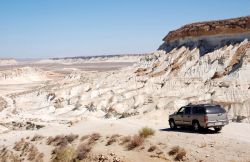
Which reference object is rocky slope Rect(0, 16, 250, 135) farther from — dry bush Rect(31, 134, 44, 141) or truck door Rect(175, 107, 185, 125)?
dry bush Rect(31, 134, 44, 141)

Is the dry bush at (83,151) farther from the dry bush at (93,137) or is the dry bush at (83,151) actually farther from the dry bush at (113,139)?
the dry bush at (113,139)

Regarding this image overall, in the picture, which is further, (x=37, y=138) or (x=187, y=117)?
(x=37, y=138)

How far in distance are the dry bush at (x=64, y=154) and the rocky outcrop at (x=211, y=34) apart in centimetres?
2693

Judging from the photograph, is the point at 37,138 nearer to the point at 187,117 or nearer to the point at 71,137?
the point at 71,137

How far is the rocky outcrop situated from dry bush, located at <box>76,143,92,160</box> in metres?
27.1

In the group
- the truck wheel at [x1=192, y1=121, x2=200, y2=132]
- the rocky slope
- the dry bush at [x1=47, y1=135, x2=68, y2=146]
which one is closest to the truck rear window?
the truck wheel at [x1=192, y1=121, x2=200, y2=132]

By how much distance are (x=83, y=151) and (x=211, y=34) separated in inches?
1208

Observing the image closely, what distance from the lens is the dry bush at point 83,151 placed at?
23766 mm

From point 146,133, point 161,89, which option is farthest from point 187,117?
point 161,89

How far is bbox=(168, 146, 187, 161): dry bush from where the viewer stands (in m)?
19.6

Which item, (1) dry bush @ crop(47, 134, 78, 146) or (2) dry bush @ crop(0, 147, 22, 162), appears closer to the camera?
(1) dry bush @ crop(47, 134, 78, 146)

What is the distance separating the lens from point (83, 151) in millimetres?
24109

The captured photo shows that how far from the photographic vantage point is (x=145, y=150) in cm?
2173

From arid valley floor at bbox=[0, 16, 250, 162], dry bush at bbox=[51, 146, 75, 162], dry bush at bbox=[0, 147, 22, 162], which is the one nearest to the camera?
arid valley floor at bbox=[0, 16, 250, 162]
